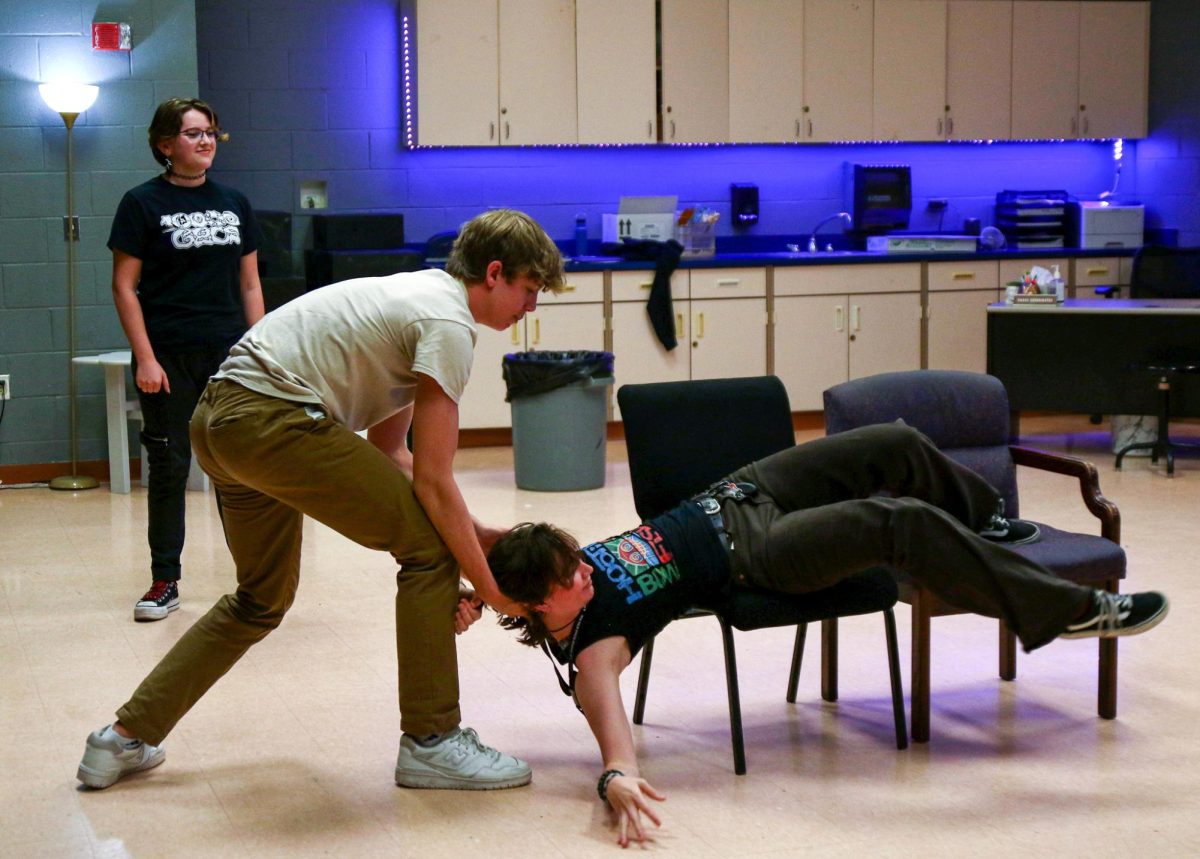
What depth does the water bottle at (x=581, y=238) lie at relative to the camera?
8.17 metres

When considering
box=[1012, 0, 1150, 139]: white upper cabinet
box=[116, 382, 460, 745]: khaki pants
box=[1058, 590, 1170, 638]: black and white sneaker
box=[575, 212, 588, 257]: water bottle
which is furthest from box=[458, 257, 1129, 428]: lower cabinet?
box=[1058, 590, 1170, 638]: black and white sneaker

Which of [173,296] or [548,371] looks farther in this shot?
[548,371]

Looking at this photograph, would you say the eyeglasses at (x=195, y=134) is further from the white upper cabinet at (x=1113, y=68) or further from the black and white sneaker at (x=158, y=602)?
the white upper cabinet at (x=1113, y=68)

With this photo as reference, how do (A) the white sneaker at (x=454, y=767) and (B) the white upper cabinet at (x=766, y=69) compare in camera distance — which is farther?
(B) the white upper cabinet at (x=766, y=69)

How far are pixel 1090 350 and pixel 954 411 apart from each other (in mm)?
3820

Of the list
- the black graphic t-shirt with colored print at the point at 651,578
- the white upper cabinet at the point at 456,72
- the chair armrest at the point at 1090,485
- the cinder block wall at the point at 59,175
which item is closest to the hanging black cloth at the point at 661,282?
the white upper cabinet at the point at 456,72

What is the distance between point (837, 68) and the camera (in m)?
8.37

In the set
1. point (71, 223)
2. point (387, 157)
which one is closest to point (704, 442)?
point (71, 223)

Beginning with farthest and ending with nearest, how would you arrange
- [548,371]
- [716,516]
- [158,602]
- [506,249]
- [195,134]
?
[548,371] < [158,602] < [195,134] < [716,516] < [506,249]

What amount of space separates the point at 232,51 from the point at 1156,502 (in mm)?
4985

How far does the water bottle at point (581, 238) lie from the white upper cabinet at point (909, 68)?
5.75 ft

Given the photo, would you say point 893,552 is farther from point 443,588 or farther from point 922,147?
point 922,147

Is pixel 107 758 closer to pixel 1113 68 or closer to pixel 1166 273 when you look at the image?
pixel 1166 273

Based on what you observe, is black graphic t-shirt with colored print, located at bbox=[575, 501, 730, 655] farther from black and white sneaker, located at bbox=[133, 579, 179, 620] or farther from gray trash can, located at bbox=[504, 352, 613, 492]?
gray trash can, located at bbox=[504, 352, 613, 492]
